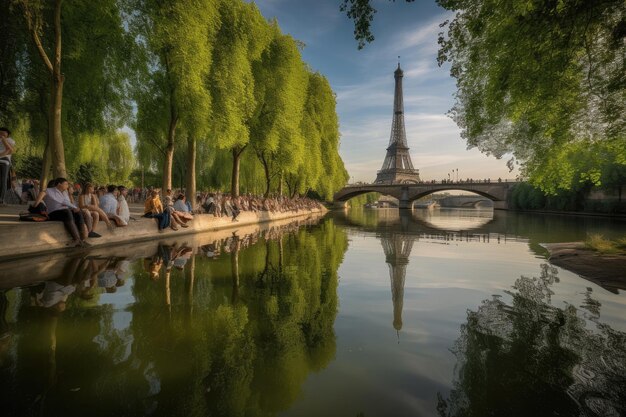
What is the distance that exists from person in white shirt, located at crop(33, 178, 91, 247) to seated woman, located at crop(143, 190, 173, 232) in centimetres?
A: 362

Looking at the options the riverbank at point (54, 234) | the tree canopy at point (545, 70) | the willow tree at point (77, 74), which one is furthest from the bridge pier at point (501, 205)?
the willow tree at point (77, 74)

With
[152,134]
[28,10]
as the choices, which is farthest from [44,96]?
[28,10]

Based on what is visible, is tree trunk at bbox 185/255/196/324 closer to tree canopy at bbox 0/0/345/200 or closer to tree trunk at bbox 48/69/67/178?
tree trunk at bbox 48/69/67/178

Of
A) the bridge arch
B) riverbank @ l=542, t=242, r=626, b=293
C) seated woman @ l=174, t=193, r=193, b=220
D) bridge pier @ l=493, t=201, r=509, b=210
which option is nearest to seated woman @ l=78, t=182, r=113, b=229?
seated woman @ l=174, t=193, r=193, b=220

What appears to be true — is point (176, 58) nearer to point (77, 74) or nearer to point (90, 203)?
point (77, 74)

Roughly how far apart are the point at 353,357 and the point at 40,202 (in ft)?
31.3

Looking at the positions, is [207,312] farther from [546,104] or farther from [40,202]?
[546,104]

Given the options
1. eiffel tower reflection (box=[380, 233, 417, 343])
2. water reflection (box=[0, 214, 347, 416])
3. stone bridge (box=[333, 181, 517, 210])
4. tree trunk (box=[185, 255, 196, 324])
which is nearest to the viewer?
water reflection (box=[0, 214, 347, 416])

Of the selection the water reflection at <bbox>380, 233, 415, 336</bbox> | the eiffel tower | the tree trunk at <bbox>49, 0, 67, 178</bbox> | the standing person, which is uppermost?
the eiffel tower

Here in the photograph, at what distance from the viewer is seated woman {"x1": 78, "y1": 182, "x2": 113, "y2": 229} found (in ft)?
30.3

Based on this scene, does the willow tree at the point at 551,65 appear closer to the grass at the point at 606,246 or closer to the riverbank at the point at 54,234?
the grass at the point at 606,246

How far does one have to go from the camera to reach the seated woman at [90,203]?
9.23 metres

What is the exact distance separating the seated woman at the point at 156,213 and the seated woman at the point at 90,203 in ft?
8.64

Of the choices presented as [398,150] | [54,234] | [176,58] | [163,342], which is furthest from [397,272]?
[398,150]
